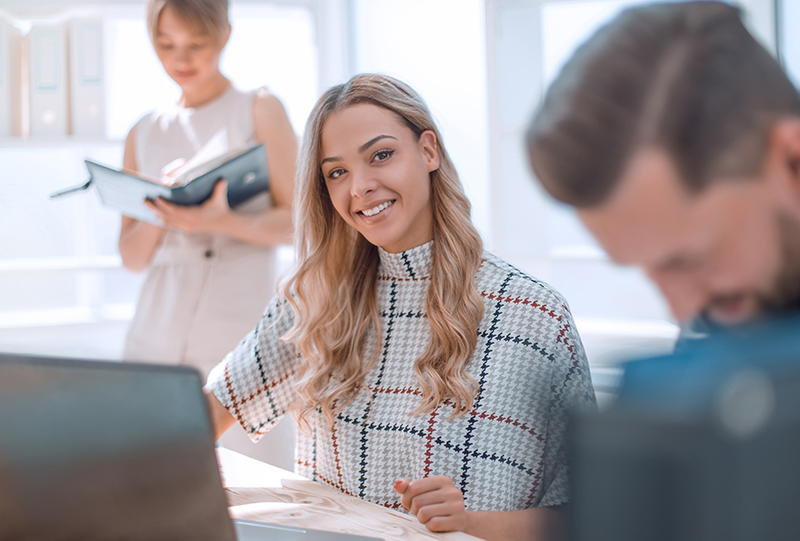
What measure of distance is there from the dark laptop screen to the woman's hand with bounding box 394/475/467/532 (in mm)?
376

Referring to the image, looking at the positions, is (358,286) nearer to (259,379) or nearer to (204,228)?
(259,379)

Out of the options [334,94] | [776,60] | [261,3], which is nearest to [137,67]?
[261,3]

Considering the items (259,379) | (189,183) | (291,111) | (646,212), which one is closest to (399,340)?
(259,379)

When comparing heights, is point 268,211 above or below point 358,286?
above


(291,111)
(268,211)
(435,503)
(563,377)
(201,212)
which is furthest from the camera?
(291,111)

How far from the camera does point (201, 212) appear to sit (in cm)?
173

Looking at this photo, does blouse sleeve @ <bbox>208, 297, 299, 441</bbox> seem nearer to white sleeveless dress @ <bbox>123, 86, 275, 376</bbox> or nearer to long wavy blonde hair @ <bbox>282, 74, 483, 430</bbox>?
long wavy blonde hair @ <bbox>282, 74, 483, 430</bbox>

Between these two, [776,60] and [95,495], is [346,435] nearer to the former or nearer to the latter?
[95,495]

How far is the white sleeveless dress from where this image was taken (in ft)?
5.98

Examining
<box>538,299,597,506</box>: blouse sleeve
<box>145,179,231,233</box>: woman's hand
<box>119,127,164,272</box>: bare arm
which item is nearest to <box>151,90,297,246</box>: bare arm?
<box>145,179,231,233</box>: woman's hand

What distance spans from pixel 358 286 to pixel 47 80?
1934 millimetres

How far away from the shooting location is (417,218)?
1.34 meters

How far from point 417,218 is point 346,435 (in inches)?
16.2

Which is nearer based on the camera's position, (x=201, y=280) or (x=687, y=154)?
(x=687, y=154)
